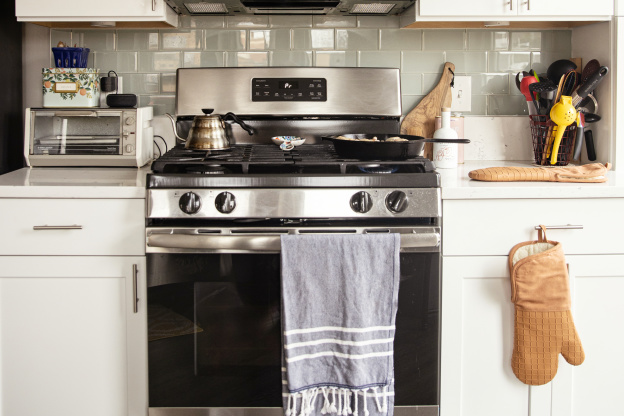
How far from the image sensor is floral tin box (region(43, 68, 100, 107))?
98.4 inches

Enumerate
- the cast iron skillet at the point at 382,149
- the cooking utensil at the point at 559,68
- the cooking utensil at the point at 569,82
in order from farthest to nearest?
A: the cooking utensil at the point at 559,68, the cooking utensil at the point at 569,82, the cast iron skillet at the point at 382,149

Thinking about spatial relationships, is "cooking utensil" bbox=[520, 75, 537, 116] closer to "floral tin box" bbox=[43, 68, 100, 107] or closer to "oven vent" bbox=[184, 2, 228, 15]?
"oven vent" bbox=[184, 2, 228, 15]

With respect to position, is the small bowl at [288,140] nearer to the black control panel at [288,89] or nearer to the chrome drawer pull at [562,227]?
the black control panel at [288,89]

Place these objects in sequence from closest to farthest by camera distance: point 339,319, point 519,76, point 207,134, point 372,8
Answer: point 339,319 → point 207,134 → point 372,8 → point 519,76

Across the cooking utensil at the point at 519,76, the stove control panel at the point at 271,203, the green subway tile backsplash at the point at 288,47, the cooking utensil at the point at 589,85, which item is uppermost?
the green subway tile backsplash at the point at 288,47

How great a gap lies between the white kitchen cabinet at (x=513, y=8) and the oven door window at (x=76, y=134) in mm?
1108

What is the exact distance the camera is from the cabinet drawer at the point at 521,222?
2.09 meters

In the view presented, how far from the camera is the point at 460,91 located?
277 centimetres

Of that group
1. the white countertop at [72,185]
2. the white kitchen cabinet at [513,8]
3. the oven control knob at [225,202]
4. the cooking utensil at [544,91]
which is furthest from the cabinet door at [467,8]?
the white countertop at [72,185]

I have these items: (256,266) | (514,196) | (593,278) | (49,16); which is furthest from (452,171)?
(49,16)

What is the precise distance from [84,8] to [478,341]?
164 centimetres

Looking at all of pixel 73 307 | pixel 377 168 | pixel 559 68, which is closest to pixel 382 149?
pixel 377 168

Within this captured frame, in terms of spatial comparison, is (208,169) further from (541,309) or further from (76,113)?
(541,309)

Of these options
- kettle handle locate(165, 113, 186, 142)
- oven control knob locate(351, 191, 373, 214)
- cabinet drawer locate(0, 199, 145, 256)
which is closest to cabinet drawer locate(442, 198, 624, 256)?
oven control knob locate(351, 191, 373, 214)
